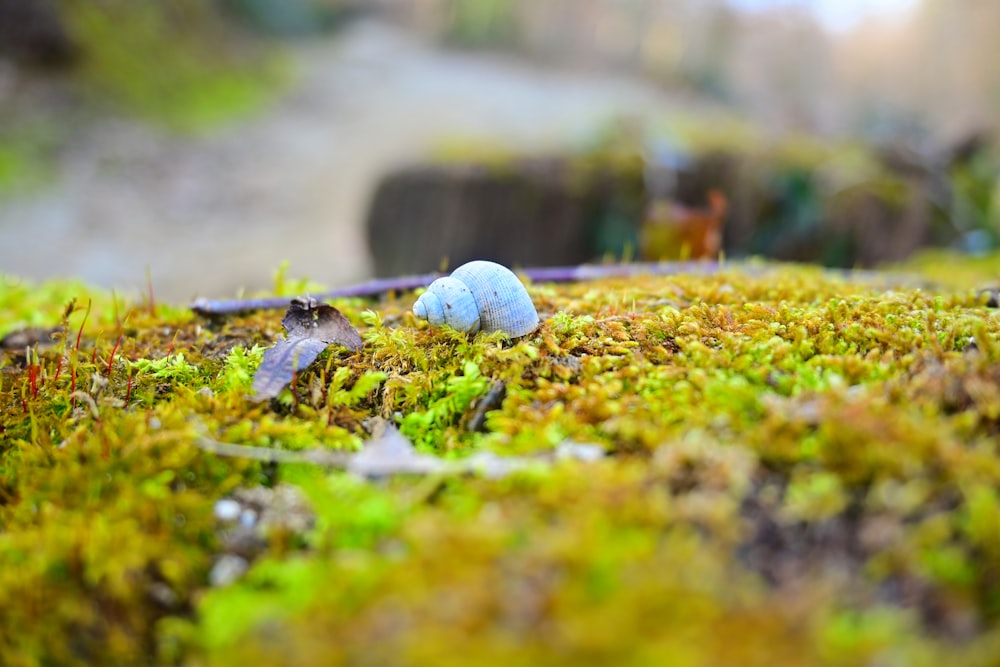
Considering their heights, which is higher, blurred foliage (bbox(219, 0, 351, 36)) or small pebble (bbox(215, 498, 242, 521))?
blurred foliage (bbox(219, 0, 351, 36))

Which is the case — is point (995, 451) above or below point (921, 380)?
below

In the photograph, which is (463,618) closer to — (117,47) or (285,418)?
(285,418)

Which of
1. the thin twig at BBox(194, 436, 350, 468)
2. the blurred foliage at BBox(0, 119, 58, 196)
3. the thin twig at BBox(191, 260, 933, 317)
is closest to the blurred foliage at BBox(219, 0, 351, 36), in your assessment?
the blurred foliage at BBox(0, 119, 58, 196)

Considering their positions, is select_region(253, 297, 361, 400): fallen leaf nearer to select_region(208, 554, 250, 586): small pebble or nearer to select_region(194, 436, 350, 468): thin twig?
select_region(194, 436, 350, 468): thin twig

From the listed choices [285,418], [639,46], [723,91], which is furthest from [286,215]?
[639,46]

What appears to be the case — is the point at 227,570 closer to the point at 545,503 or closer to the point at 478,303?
the point at 545,503
